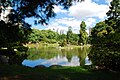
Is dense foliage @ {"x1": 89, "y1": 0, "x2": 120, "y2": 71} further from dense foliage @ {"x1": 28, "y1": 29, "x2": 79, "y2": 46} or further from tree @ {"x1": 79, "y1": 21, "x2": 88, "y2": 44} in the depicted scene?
dense foliage @ {"x1": 28, "y1": 29, "x2": 79, "y2": 46}

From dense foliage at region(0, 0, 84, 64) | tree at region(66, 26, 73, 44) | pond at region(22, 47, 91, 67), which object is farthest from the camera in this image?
tree at region(66, 26, 73, 44)

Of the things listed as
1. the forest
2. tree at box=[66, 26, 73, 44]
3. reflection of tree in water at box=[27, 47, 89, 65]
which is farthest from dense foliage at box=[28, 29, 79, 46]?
the forest

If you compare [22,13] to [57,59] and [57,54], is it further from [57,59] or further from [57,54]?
[57,54]

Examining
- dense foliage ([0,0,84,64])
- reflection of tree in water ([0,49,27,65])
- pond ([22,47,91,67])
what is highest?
dense foliage ([0,0,84,64])

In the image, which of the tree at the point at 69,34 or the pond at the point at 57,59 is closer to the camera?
the pond at the point at 57,59

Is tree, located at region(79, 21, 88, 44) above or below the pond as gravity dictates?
above

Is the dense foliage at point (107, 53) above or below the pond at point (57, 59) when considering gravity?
above

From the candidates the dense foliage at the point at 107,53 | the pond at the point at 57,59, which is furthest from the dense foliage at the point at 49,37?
the dense foliage at the point at 107,53

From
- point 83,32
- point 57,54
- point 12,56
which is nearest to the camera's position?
point 12,56

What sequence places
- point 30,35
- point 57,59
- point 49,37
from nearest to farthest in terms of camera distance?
point 30,35
point 57,59
point 49,37

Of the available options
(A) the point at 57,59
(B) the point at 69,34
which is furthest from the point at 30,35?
(B) the point at 69,34

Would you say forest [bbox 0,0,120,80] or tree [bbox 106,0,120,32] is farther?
tree [bbox 106,0,120,32]

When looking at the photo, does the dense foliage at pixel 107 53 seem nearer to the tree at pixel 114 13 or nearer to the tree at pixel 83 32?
the tree at pixel 114 13

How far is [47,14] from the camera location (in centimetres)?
1081
